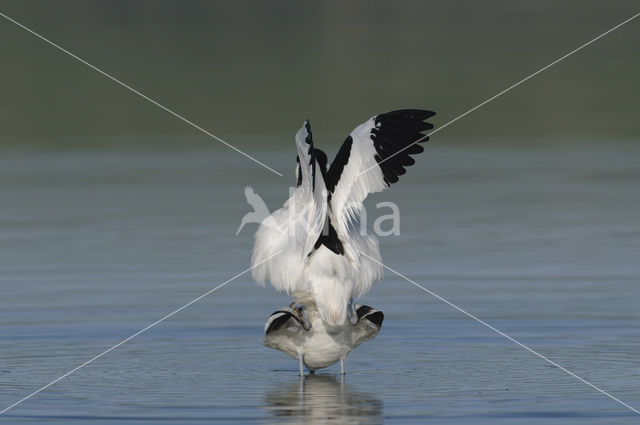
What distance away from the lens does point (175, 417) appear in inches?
332

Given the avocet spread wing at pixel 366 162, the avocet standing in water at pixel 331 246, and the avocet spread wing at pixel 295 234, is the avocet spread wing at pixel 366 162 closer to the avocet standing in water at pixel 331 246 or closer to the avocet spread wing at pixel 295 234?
the avocet standing in water at pixel 331 246

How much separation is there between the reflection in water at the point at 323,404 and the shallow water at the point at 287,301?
2 centimetres

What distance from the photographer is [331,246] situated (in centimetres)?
941

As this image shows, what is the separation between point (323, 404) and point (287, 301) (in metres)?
3.36

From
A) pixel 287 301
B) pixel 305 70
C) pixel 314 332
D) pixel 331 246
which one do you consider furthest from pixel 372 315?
pixel 305 70

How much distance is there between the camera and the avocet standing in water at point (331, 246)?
30.8 ft

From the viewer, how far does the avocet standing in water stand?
938 cm

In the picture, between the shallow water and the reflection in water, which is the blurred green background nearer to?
the shallow water

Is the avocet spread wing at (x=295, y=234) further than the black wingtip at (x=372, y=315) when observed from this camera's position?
No

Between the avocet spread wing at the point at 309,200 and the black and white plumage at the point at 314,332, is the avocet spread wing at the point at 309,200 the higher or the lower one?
the higher one

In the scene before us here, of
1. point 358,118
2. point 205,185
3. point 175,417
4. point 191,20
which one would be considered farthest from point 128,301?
point 191,20

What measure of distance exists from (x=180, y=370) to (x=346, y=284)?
1410 mm

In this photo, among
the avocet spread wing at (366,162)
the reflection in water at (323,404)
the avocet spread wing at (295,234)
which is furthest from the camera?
the avocet spread wing at (366,162)

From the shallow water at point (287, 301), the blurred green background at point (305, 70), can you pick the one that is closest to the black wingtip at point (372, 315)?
the shallow water at point (287, 301)
